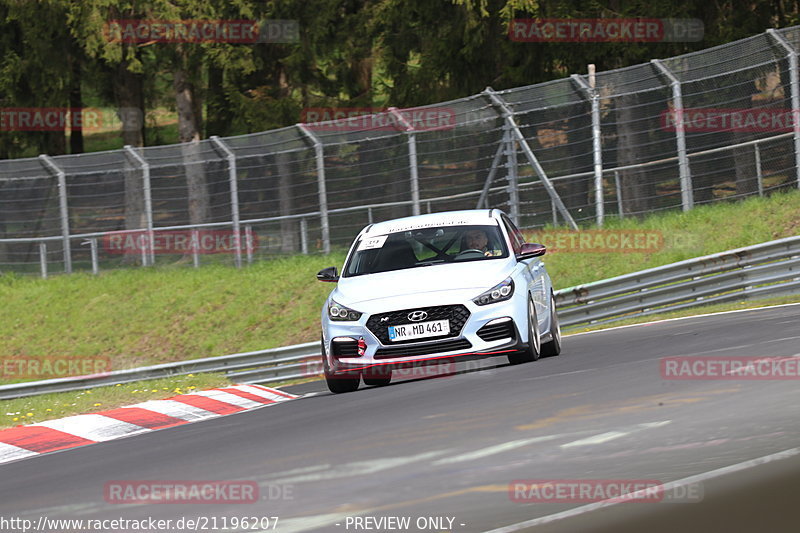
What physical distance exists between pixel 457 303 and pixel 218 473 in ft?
13.3

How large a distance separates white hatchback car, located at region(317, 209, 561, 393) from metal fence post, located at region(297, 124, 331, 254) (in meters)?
13.2

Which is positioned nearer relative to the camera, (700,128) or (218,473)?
(218,473)

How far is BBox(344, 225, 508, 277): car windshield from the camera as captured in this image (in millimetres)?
12109

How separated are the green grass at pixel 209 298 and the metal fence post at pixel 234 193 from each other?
1.39 feet

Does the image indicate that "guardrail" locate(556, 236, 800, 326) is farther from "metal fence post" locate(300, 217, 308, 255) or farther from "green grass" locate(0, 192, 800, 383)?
"metal fence post" locate(300, 217, 308, 255)

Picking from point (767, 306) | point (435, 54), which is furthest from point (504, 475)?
point (435, 54)

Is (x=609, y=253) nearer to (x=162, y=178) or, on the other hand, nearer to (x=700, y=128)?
(x=700, y=128)

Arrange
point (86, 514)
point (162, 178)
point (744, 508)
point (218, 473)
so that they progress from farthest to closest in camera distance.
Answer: point (162, 178) → point (218, 473) → point (86, 514) → point (744, 508)

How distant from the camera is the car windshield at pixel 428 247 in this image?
12109mm

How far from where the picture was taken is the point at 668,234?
71.2 ft

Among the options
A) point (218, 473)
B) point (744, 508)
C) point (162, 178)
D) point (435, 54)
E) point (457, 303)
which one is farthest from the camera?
point (435, 54)

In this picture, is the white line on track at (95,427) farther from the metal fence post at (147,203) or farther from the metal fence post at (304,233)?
the metal fence post at (147,203)

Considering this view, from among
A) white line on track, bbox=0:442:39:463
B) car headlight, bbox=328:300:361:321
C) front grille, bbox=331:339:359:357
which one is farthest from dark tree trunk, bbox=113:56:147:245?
white line on track, bbox=0:442:39:463

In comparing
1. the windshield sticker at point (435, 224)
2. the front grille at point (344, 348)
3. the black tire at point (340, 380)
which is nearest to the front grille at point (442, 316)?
the front grille at point (344, 348)
